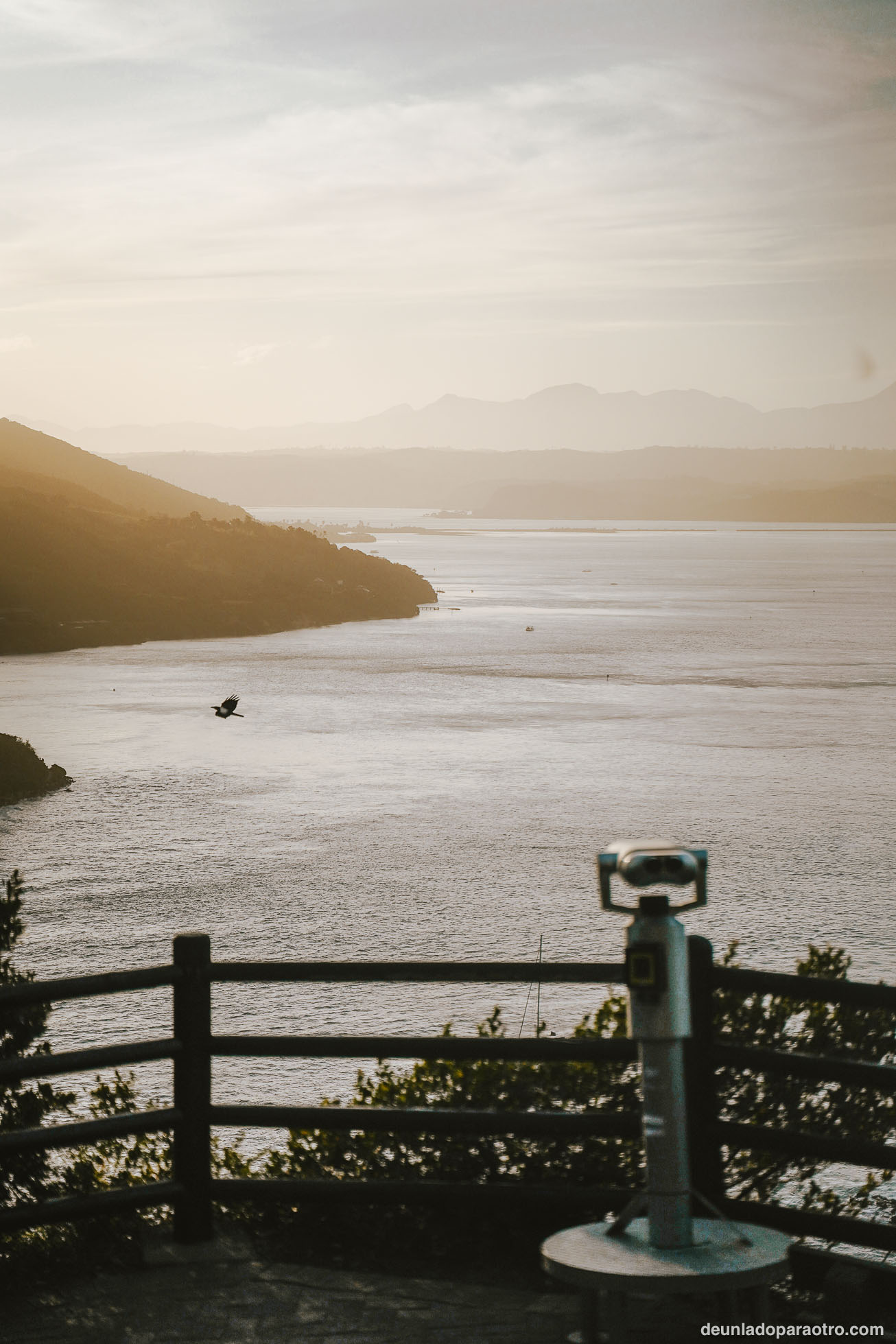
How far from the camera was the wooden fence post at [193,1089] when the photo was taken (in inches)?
216

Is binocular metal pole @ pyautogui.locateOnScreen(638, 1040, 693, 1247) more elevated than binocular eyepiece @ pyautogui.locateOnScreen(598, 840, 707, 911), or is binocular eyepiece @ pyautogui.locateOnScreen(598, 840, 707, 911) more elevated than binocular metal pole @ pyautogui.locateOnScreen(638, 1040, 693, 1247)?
binocular eyepiece @ pyautogui.locateOnScreen(598, 840, 707, 911)

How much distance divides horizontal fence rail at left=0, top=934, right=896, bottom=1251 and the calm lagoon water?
21121mm

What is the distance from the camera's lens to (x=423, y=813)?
6253 cm

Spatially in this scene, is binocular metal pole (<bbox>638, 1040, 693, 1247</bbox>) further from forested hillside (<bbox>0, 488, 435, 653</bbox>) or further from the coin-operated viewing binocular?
forested hillside (<bbox>0, 488, 435, 653</bbox>)

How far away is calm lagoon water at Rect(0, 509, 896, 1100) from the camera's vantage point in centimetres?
3928

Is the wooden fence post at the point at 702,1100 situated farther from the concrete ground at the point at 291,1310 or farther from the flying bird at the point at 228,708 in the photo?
the flying bird at the point at 228,708

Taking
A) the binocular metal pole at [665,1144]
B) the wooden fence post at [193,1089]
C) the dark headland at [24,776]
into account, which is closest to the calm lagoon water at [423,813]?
the dark headland at [24,776]

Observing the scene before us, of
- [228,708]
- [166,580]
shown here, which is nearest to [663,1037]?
[228,708]

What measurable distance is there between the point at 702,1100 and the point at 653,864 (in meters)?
1.21

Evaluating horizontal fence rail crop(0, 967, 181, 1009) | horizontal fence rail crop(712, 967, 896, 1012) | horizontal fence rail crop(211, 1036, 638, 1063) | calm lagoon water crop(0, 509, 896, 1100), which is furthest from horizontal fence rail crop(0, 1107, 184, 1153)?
calm lagoon water crop(0, 509, 896, 1100)

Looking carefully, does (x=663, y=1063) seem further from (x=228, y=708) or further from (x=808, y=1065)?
(x=228, y=708)

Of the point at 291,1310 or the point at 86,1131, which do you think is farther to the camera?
the point at 86,1131

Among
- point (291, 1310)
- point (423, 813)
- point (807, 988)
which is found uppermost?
point (807, 988)

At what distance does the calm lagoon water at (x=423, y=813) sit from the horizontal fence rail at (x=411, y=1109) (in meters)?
21.1
